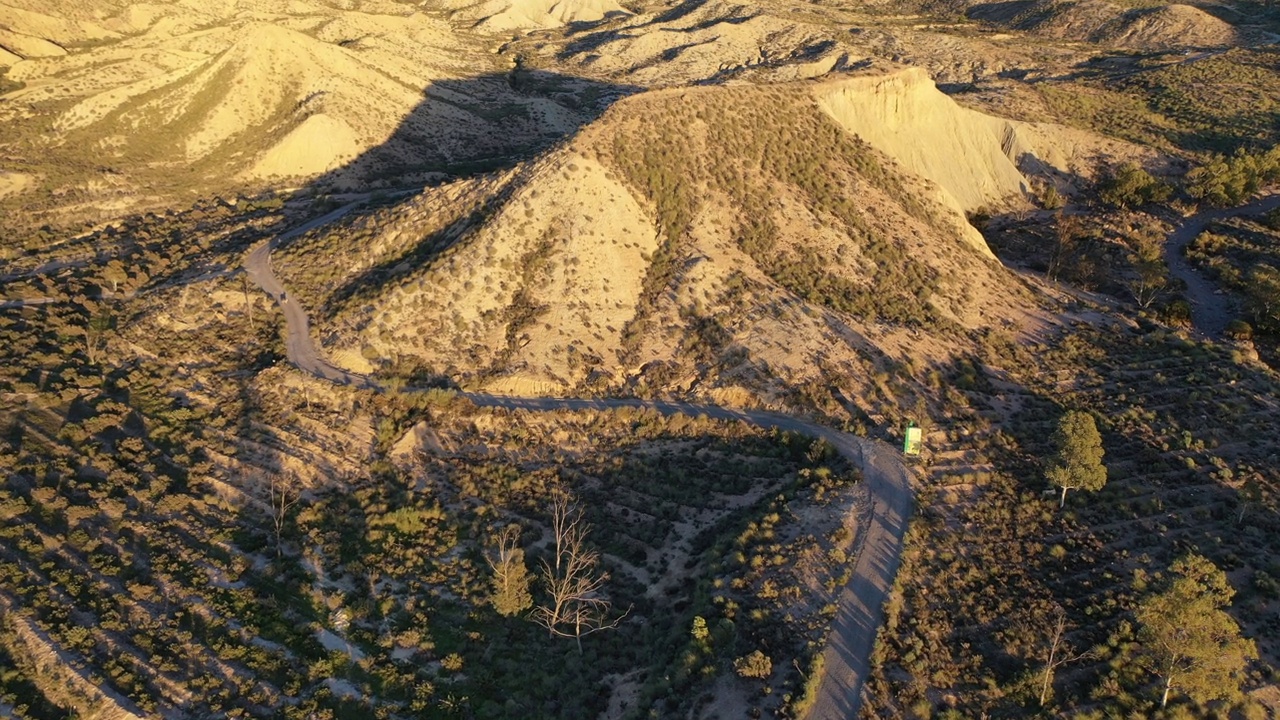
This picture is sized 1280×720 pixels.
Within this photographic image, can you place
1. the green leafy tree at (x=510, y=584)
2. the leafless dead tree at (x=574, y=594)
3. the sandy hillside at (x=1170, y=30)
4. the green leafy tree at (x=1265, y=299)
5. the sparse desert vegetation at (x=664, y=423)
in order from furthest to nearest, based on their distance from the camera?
the sandy hillside at (x=1170, y=30), the green leafy tree at (x=1265, y=299), the green leafy tree at (x=510, y=584), the leafless dead tree at (x=574, y=594), the sparse desert vegetation at (x=664, y=423)

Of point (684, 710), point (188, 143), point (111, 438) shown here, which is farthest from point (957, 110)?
point (188, 143)

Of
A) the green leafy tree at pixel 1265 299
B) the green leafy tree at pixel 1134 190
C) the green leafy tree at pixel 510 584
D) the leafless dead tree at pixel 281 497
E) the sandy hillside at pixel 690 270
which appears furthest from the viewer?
the green leafy tree at pixel 1134 190

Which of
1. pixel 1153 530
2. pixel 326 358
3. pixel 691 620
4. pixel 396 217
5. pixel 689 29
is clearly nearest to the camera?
pixel 691 620

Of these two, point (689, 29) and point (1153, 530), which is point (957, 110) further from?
point (689, 29)

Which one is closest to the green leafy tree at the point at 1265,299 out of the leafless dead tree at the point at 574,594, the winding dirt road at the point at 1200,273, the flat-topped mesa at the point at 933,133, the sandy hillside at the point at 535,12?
the winding dirt road at the point at 1200,273

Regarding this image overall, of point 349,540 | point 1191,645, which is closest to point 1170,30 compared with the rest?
point 1191,645

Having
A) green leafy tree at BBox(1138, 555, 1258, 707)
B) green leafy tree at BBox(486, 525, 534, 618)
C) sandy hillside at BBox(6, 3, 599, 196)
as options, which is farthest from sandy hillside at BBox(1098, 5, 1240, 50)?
green leafy tree at BBox(486, 525, 534, 618)

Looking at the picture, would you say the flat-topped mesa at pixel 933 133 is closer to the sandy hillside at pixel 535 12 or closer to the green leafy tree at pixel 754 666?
the green leafy tree at pixel 754 666
